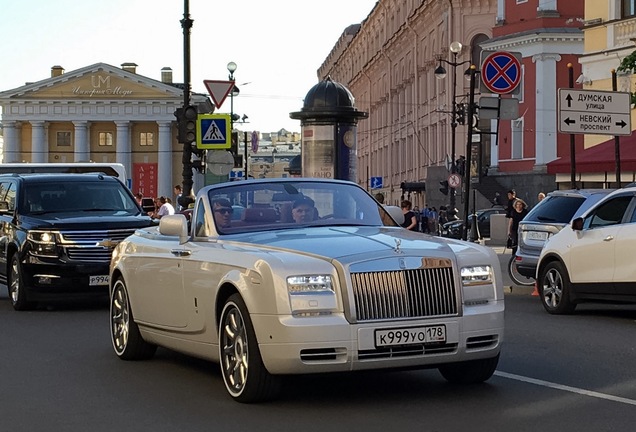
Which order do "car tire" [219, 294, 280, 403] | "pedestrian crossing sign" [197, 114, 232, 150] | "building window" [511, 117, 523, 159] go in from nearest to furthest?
"car tire" [219, 294, 280, 403] → "pedestrian crossing sign" [197, 114, 232, 150] → "building window" [511, 117, 523, 159]

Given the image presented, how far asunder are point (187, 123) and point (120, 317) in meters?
16.4

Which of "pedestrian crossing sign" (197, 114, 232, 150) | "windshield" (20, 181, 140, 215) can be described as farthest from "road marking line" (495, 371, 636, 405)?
"pedestrian crossing sign" (197, 114, 232, 150)

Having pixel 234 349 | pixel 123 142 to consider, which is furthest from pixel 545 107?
pixel 123 142

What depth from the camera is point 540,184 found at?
5831cm

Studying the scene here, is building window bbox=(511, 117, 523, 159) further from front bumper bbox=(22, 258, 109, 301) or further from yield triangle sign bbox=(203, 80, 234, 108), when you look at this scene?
front bumper bbox=(22, 258, 109, 301)

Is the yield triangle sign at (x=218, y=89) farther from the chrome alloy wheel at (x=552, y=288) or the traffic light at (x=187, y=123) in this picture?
the chrome alloy wheel at (x=552, y=288)

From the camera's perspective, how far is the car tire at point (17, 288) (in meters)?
17.3

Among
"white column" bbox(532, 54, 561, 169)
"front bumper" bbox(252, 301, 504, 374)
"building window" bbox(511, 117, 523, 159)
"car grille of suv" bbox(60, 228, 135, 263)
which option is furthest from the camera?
"building window" bbox(511, 117, 523, 159)

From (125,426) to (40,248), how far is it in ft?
33.0

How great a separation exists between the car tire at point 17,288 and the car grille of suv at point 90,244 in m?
0.80

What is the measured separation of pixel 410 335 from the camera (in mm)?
8039

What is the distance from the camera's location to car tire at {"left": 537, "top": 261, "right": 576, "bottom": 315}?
16.1 meters

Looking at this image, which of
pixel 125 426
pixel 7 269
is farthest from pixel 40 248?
pixel 125 426

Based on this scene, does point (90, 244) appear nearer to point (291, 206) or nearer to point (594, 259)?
point (594, 259)
